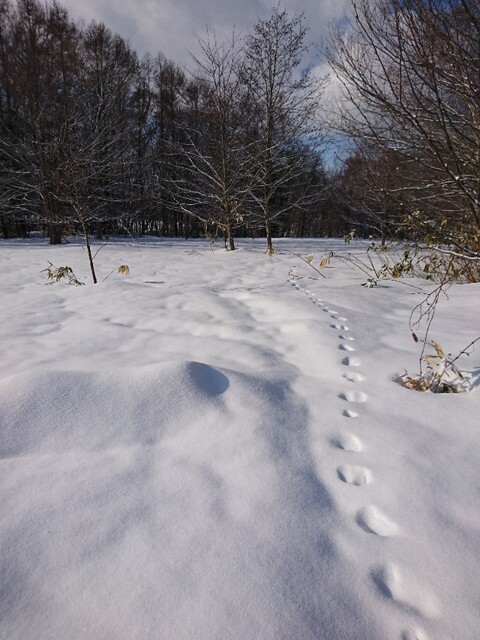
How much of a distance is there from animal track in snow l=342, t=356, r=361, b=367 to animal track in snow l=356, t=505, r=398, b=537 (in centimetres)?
108

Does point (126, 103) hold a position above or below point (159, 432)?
above

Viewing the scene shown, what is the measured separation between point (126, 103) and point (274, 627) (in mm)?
18570

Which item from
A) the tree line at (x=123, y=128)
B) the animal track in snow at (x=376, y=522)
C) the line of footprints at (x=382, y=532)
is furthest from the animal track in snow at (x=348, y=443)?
the tree line at (x=123, y=128)

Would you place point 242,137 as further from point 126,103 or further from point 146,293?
point 126,103

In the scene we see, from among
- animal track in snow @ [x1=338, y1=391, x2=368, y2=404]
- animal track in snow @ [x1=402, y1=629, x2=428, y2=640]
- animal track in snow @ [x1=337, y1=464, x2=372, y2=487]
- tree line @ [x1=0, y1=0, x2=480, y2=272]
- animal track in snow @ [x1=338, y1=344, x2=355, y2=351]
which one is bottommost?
animal track in snow @ [x1=402, y1=629, x2=428, y2=640]

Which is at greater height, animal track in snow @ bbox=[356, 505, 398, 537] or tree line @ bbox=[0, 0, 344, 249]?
tree line @ bbox=[0, 0, 344, 249]

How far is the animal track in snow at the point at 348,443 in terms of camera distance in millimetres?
1389

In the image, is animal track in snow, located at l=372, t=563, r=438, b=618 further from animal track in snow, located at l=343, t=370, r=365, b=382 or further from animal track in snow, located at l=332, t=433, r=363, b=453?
animal track in snow, located at l=343, t=370, r=365, b=382

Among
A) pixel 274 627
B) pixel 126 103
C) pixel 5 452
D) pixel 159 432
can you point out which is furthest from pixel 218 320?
pixel 126 103

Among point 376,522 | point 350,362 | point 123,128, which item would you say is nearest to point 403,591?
point 376,522

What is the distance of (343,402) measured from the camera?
67.3 inches

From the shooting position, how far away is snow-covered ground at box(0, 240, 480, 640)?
818mm

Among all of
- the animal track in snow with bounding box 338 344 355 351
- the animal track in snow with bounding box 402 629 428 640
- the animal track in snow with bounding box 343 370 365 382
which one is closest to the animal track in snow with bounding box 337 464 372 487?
the animal track in snow with bounding box 402 629 428 640

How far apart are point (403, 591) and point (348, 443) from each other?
1.92 ft
